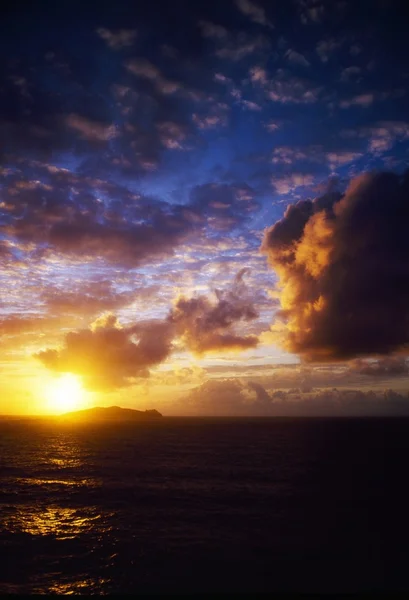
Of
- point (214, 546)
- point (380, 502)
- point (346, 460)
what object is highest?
point (214, 546)

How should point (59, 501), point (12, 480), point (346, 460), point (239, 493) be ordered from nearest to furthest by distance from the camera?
point (59, 501), point (239, 493), point (12, 480), point (346, 460)

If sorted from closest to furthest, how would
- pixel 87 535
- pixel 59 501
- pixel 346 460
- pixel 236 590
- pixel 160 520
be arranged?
1. pixel 236 590
2. pixel 87 535
3. pixel 160 520
4. pixel 59 501
5. pixel 346 460

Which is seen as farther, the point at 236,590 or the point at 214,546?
the point at 214,546

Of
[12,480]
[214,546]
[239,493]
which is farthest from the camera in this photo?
[12,480]

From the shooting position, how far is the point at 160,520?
105ft

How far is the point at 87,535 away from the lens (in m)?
28.3

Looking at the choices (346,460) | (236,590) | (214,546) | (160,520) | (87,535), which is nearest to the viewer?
(236,590)

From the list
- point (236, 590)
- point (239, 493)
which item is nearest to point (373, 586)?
point (236, 590)

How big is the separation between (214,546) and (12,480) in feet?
122

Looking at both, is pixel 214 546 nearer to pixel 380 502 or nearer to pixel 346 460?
pixel 380 502

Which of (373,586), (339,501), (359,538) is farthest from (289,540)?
(339,501)

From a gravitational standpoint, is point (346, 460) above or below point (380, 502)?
below

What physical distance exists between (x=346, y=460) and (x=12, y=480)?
61117 mm

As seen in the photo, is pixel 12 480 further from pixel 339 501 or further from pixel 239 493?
pixel 339 501
